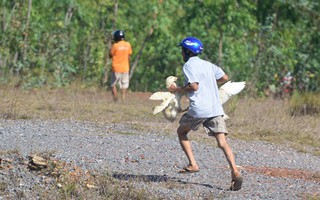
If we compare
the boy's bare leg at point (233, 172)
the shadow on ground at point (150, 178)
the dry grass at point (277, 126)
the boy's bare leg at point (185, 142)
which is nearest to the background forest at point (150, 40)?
the dry grass at point (277, 126)

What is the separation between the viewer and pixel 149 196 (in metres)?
8.24

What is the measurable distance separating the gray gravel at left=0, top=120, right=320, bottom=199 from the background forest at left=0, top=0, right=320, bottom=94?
695 centimetres

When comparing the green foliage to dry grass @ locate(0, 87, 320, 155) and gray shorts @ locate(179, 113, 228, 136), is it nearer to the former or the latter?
dry grass @ locate(0, 87, 320, 155)

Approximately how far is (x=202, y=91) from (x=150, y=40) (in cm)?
1401

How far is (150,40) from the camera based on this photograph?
74.4 ft

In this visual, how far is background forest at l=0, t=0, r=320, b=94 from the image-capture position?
19.8 metres

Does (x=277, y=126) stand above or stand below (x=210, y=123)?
below

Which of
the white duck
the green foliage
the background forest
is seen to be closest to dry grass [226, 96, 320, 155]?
the green foliage

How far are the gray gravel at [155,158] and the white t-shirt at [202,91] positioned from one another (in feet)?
2.62

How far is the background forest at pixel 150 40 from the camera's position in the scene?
19.8 meters

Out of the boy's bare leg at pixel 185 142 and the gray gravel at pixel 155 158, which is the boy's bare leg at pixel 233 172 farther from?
the boy's bare leg at pixel 185 142

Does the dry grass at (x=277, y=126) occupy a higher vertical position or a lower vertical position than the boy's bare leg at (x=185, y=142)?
lower

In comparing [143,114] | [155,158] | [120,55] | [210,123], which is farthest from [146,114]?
[210,123]

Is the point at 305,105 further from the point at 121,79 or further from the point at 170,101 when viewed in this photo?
the point at 170,101
